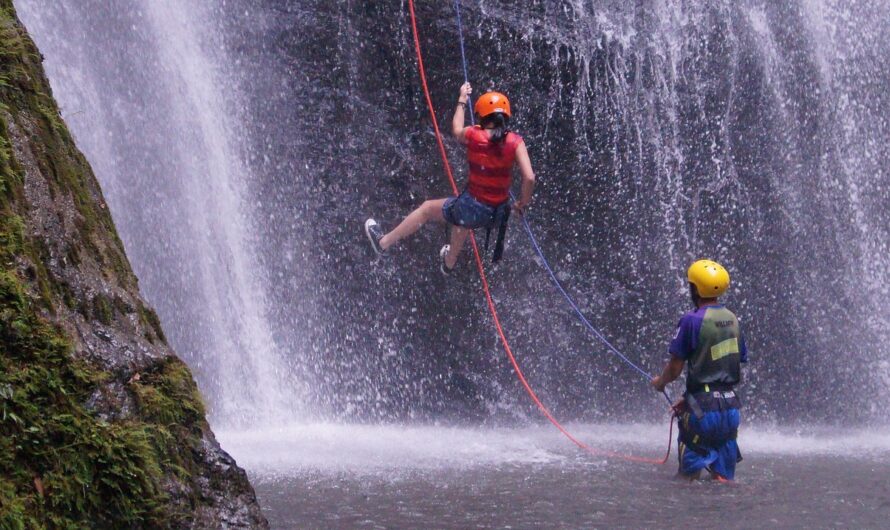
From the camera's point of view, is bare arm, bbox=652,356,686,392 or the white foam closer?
bare arm, bbox=652,356,686,392

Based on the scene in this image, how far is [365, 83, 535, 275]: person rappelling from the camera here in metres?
7.45

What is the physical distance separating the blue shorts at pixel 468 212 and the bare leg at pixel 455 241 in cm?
35

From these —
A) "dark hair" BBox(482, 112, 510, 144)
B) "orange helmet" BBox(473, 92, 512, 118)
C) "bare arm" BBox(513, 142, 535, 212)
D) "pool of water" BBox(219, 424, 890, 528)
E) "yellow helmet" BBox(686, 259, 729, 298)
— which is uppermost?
"orange helmet" BBox(473, 92, 512, 118)

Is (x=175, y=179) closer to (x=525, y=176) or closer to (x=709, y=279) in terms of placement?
(x=525, y=176)

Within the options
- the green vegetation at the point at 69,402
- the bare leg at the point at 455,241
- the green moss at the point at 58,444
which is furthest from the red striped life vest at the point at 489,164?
the green moss at the point at 58,444

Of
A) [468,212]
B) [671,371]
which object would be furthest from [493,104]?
[671,371]

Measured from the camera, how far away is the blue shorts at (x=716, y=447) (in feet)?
21.4

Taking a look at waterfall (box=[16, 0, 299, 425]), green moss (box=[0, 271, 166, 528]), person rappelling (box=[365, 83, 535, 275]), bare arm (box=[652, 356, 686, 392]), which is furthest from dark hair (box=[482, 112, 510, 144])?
green moss (box=[0, 271, 166, 528])

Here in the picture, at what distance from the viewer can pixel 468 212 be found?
310 inches

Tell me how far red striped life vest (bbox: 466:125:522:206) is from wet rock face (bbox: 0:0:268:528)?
3845 mm

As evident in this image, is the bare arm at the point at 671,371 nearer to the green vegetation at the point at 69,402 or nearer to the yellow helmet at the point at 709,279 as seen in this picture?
the yellow helmet at the point at 709,279

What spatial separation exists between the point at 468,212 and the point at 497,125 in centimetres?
80

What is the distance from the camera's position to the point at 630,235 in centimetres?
1285

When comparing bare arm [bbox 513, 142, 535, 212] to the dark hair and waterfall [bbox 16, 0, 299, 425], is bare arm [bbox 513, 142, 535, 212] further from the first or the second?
waterfall [bbox 16, 0, 299, 425]
